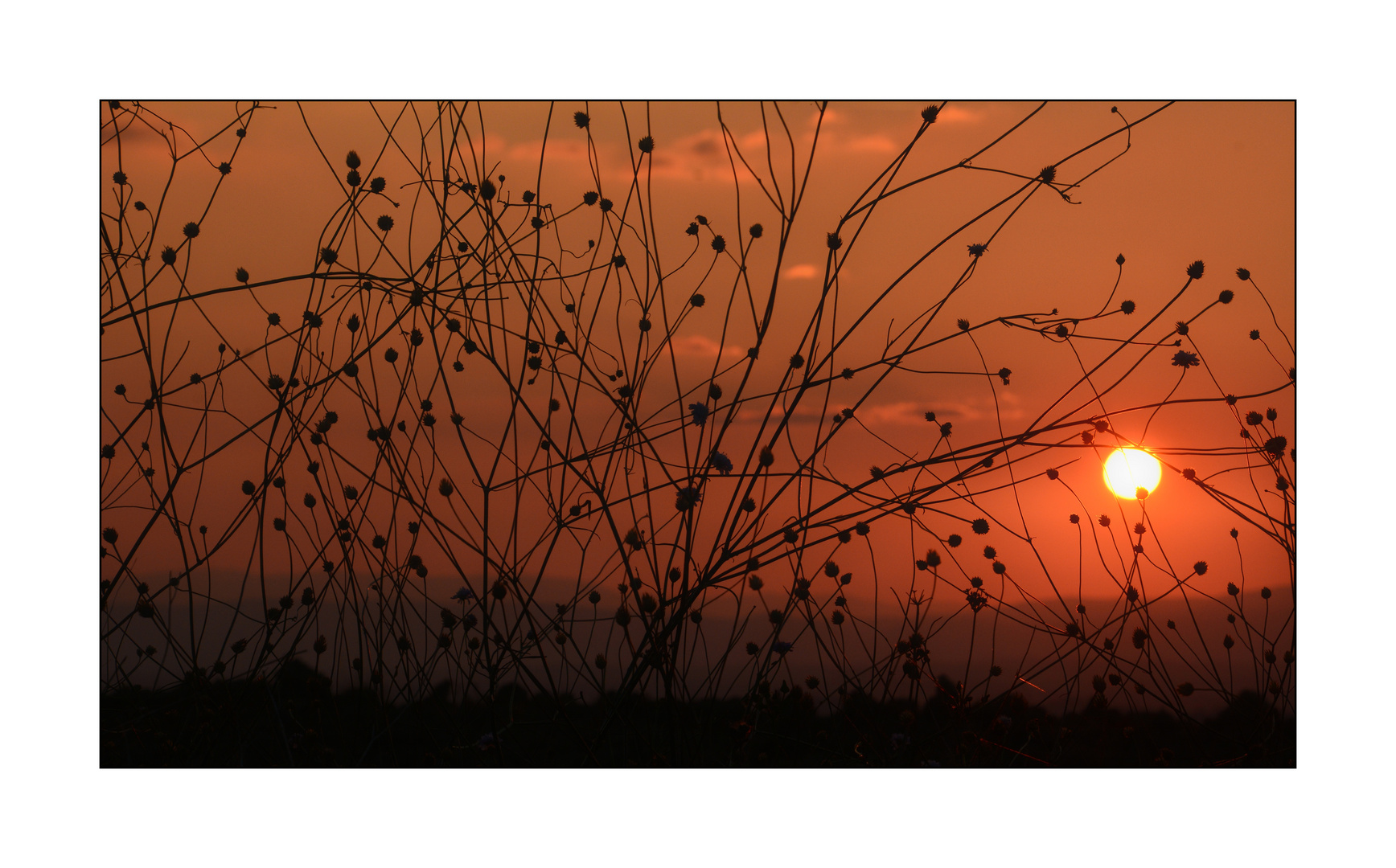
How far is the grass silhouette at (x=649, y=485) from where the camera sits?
221cm

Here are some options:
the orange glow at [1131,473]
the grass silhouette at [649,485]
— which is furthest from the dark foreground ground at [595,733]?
the orange glow at [1131,473]

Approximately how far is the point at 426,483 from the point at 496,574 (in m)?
0.27

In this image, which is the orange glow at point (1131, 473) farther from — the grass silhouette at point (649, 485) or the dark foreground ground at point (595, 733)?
the dark foreground ground at point (595, 733)

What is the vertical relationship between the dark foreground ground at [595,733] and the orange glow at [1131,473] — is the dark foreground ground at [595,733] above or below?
below

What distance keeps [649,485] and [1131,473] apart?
1143mm

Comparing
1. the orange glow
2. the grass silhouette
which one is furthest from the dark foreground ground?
the orange glow

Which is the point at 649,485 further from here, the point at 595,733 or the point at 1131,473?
the point at 1131,473

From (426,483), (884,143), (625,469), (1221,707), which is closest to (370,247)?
(426,483)

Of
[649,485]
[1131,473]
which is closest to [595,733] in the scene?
[649,485]

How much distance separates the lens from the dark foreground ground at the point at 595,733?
221 centimetres

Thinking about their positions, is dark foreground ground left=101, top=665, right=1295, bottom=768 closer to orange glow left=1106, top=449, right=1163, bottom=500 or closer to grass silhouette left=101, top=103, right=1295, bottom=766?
grass silhouette left=101, top=103, right=1295, bottom=766

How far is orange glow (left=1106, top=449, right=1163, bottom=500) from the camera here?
2232 mm

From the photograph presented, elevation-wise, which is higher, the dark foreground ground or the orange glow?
the orange glow
